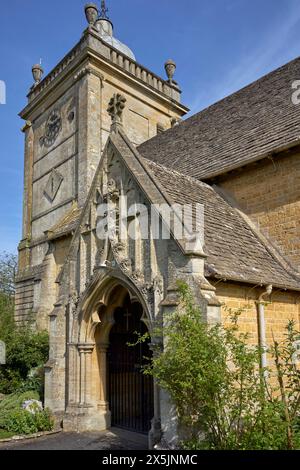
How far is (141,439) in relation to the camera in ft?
29.2

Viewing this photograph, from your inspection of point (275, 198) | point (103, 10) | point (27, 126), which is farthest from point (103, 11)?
point (275, 198)

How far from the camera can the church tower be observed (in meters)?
18.8

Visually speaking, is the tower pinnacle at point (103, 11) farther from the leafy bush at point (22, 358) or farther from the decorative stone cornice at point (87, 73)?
the leafy bush at point (22, 358)

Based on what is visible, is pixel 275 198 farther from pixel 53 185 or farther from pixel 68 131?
pixel 53 185

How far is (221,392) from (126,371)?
4767mm

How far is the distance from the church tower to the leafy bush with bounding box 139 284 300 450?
11.1 metres

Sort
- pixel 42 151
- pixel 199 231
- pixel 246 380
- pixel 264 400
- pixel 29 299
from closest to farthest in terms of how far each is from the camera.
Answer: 1. pixel 264 400
2. pixel 246 380
3. pixel 199 231
4. pixel 29 299
5. pixel 42 151

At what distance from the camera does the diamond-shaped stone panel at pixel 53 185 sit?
69.1ft

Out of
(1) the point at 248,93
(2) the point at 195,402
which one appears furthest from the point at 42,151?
(2) the point at 195,402

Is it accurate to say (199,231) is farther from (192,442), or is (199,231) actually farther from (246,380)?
(192,442)

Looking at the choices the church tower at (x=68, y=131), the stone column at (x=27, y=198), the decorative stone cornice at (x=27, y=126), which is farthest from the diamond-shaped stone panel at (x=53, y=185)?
the decorative stone cornice at (x=27, y=126)

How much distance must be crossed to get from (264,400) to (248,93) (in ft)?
42.7

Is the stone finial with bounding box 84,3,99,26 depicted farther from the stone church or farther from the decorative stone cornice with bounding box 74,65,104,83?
the stone church
